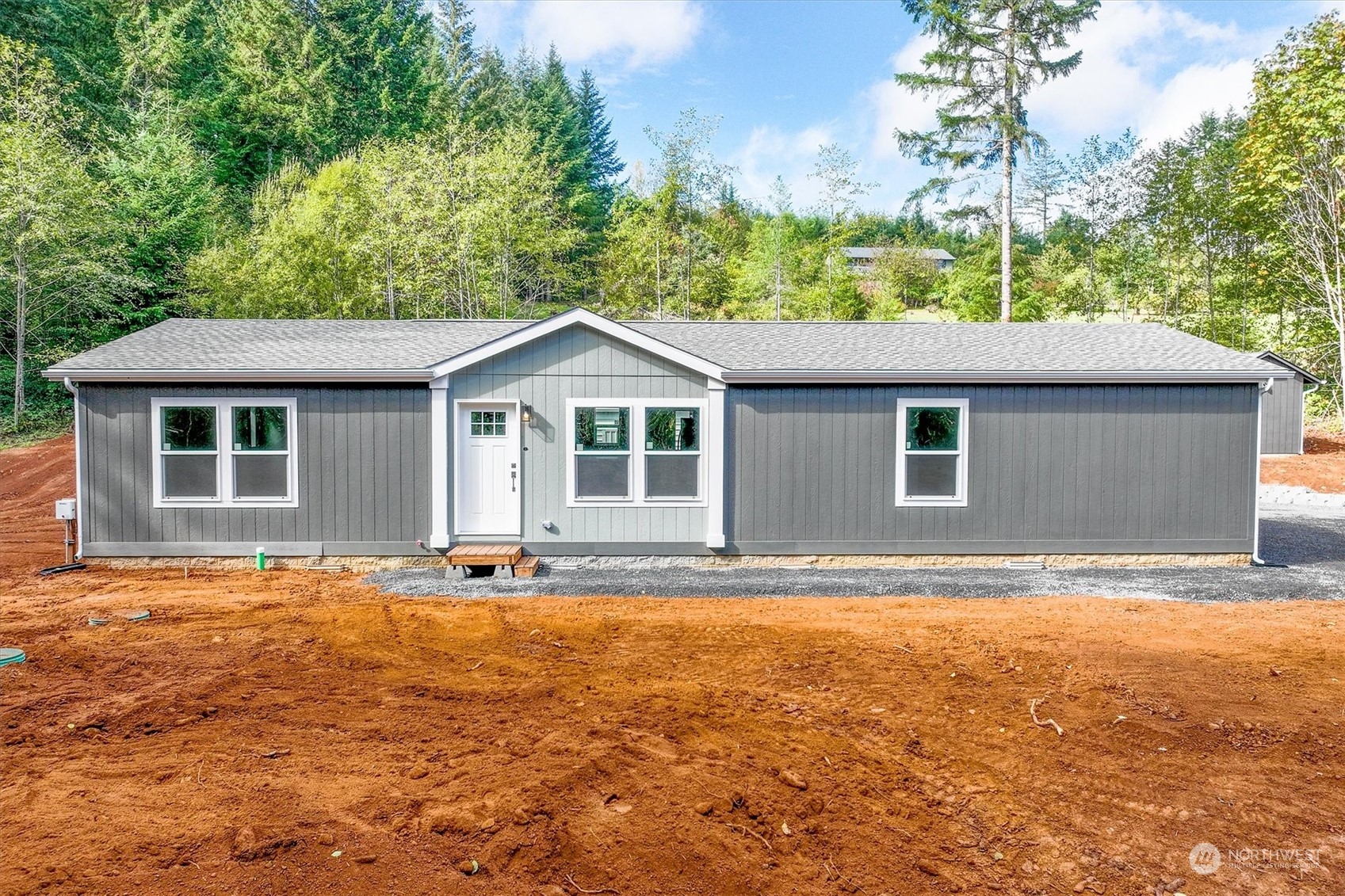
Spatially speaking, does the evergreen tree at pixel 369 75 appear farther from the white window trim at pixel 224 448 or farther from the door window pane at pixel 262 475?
the door window pane at pixel 262 475

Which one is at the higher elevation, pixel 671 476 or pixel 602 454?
pixel 602 454

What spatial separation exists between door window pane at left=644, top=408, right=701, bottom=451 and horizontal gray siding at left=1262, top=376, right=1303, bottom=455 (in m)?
18.5

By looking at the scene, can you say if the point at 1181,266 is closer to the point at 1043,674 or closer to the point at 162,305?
the point at 1043,674

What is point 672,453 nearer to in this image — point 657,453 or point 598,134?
point 657,453

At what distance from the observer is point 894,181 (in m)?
33.1

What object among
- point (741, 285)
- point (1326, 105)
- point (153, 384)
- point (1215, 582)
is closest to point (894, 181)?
point (741, 285)

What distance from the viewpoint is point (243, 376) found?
8578mm

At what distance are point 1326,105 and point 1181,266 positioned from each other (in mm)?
12017

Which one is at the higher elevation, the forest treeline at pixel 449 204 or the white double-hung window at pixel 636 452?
the forest treeline at pixel 449 204

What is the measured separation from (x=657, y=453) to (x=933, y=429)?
140 inches

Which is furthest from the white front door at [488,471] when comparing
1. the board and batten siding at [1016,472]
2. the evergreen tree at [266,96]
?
the evergreen tree at [266,96]

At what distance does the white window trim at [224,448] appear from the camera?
28.8 feet

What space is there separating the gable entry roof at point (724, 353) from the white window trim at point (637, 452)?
0.59 metres

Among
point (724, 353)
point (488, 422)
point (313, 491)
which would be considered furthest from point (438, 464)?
point (724, 353)
